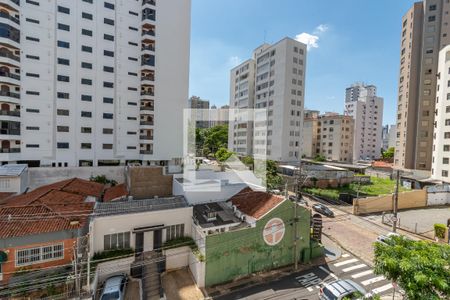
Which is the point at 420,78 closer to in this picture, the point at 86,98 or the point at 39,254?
the point at 86,98

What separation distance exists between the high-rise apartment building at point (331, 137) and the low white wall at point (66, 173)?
60999mm

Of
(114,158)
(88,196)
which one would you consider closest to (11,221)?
(88,196)

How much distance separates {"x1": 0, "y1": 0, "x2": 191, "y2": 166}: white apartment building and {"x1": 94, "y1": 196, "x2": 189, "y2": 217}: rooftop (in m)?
21.6

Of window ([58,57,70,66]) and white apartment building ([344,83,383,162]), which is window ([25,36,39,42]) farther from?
white apartment building ([344,83,383,162])

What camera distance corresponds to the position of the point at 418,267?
7.54 m

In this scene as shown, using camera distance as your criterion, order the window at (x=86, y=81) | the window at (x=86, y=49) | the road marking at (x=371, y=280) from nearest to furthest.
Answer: the road marking at (x=371, y=280)
the window at (x=86, y=49)
the window at (x=86, y=81)

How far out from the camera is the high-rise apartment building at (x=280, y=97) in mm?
50906

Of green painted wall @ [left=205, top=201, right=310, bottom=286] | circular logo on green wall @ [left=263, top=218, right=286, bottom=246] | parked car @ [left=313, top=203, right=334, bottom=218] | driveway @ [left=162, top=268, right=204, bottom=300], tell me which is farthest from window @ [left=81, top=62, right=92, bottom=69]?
parked car @ [left=313, top=203, right=334, bottom=218]

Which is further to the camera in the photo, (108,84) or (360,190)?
(360,190)

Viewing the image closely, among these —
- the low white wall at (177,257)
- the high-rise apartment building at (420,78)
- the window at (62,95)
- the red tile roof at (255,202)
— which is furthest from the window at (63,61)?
the high-rise apartment building at (420,78)

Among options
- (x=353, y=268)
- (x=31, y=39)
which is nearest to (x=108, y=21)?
(x=31, y=39)

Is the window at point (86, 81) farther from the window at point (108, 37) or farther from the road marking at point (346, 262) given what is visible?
the road marking at point (346, 262)

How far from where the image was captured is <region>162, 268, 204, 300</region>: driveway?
47.3ft

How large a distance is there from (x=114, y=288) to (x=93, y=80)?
107ft
